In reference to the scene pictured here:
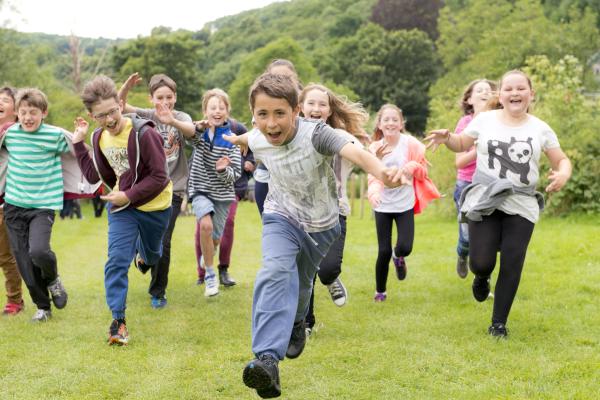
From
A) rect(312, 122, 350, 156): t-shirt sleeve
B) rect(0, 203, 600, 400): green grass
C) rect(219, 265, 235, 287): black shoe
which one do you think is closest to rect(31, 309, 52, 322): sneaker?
rect(0, 203, 600, 400): green grass

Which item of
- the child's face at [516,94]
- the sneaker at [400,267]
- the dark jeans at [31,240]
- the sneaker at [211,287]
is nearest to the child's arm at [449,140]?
the child's face at [516,94]

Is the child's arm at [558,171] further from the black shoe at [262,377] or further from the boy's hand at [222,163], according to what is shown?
the boy's hand at [222,163]

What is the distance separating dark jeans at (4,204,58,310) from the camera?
279 inches

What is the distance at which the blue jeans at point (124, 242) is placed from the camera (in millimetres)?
6336

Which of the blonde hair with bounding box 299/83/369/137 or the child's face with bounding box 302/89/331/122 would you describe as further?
the blonde hair with bounding box 299/83/369/137

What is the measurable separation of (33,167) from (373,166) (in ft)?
14.1

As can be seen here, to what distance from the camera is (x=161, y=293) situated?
814 centimetres

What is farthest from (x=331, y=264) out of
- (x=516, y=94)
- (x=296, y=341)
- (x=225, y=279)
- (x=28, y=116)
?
(x=28, y=116)

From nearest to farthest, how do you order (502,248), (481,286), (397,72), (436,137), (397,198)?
(436,137), (502,248), (481,286), (397,198), (397,72)

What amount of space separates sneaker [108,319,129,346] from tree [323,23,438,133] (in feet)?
206

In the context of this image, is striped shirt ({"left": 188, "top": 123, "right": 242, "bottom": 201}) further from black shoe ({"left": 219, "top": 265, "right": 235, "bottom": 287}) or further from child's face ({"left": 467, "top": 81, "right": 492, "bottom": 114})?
child's face ({"left": 467, "top": 81, "right": 492, "bottom": 114})

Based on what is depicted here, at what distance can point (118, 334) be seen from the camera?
6363mm

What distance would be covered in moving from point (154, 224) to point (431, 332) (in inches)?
111

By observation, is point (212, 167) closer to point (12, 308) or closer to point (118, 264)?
point (118, 264)
